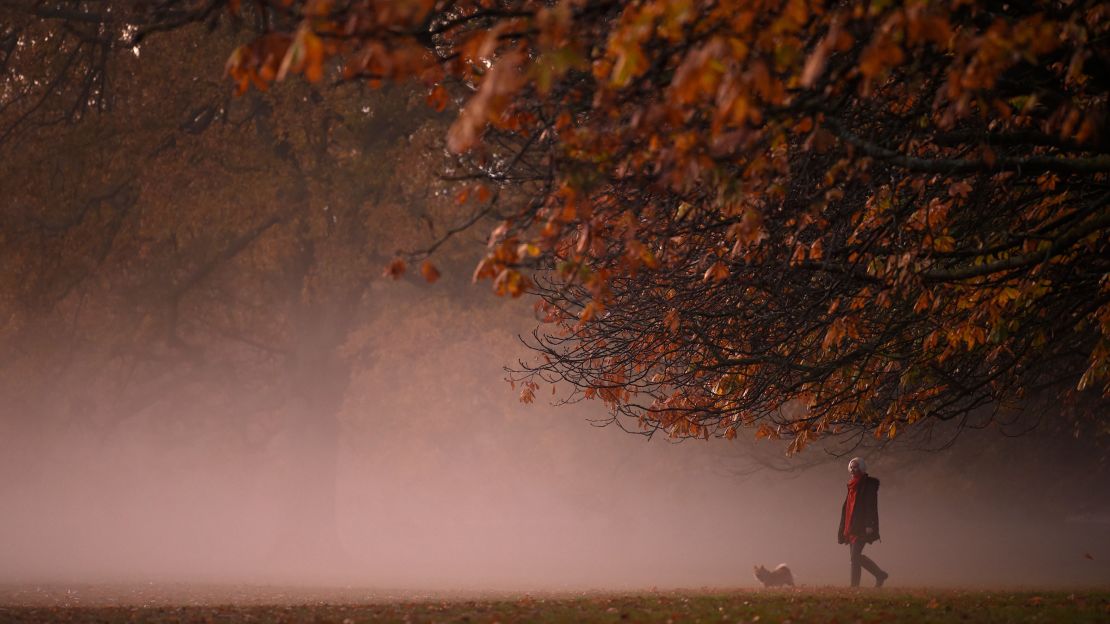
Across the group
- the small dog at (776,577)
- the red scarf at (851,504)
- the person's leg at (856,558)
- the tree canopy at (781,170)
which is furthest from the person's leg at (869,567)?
the tree canopy at (781,170)

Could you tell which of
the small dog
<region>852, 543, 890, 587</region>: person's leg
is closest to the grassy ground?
<region>852, 543, 890, 587</region>: person's leg

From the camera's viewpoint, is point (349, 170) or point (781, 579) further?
point (349, 170)

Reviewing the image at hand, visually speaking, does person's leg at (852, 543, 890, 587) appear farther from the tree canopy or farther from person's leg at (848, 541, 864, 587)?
the tree canopy

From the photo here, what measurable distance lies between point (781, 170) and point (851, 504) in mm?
10633

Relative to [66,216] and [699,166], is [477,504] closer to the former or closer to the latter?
[66,216]

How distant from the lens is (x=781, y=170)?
5.84 metres

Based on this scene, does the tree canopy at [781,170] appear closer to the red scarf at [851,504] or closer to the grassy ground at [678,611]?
the grassy ground at [678,611]

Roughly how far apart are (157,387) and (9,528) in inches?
555

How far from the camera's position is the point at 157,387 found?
30.3m

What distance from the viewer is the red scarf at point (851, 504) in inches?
592

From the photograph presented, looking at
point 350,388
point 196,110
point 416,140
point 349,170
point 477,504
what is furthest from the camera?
point 477,504

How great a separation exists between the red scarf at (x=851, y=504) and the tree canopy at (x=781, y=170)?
3.91m

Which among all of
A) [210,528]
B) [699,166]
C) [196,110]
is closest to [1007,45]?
[699,166]

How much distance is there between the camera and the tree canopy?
436cm
